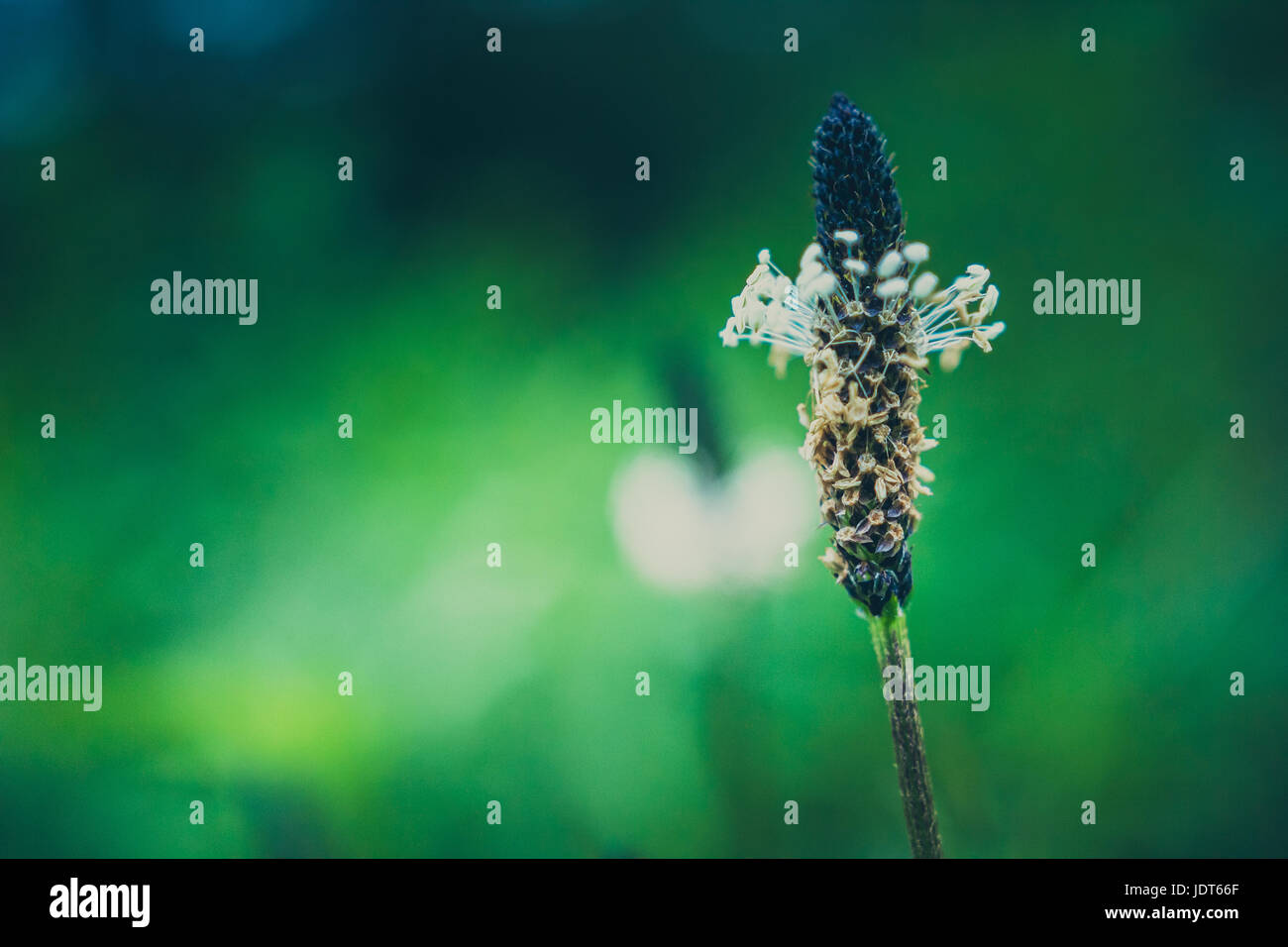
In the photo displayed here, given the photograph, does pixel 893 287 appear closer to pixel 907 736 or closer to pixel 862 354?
pixel 862 354

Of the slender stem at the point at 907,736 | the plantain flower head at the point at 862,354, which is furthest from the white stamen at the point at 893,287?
the slender stem at the point at 907,736

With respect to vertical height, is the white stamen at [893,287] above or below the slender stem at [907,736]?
above

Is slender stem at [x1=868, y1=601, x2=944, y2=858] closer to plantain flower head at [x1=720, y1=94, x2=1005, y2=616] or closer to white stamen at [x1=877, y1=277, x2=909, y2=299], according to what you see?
plantain flower head at [x1=720, y1=94, x2=1005, y2=616]

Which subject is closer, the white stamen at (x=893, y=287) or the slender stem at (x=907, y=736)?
the white stamen at (x=893, y=287)

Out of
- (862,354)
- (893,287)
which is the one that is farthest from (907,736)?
(893,287)

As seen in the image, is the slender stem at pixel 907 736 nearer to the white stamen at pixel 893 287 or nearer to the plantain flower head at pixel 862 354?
the plantain flower head at pixel 862 354

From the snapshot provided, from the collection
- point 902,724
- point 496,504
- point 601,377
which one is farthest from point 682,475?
point 902,724
